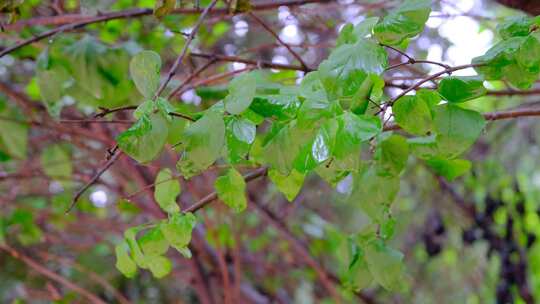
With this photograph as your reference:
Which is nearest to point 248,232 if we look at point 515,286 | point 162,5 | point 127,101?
point 515,286

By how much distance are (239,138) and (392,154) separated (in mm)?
141

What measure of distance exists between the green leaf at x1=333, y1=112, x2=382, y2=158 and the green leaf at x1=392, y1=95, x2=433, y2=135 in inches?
2.9

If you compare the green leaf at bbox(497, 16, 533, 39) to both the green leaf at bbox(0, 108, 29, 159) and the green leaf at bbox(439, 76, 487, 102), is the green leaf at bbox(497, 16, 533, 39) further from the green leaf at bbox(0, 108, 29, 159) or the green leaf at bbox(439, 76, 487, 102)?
the green leaf at bbox(0, 108, 29, 159)

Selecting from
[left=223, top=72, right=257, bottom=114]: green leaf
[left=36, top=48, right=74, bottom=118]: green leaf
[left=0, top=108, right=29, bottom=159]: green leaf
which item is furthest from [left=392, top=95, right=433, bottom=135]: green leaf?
[left=0, top=108, right=29, bottom=159]: green leaf

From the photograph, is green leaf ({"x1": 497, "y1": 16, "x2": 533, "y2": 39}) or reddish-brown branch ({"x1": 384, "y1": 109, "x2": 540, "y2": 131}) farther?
reddish-brown branch ({"x1": 384, "y1": 109, "x2": 540, "y2": 131})

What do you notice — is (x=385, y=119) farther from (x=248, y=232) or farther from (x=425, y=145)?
(x=248, y=232)

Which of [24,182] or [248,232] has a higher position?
[24,182]

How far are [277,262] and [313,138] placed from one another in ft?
4.46

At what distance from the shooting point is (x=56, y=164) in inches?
50.0

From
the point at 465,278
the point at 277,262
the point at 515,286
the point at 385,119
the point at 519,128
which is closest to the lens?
the point at 385,119

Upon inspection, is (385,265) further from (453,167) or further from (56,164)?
(56,164)

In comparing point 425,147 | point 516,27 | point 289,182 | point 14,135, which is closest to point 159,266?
point 289,182

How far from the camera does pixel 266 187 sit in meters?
1.78

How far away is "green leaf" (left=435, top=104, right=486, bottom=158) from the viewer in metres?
0.50
